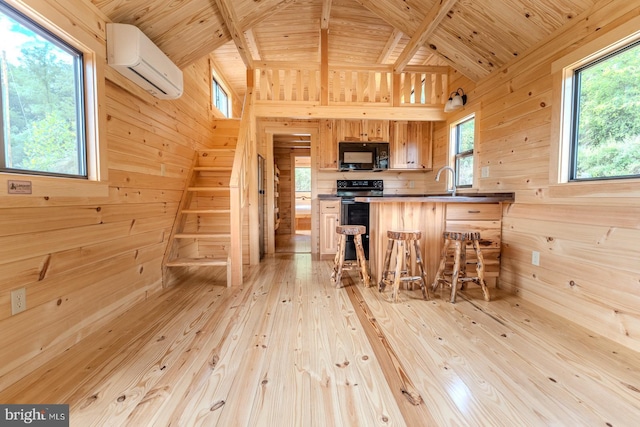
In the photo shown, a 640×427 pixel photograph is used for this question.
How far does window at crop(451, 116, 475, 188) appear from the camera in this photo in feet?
10.7

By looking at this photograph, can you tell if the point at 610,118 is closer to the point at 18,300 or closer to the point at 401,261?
the point at 401,261

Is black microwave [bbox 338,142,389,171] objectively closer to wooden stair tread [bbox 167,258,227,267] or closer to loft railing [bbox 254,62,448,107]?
loft railing [bbox 254,62,448,107]

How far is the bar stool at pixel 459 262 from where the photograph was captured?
225 centimetres

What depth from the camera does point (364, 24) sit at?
12.0ft

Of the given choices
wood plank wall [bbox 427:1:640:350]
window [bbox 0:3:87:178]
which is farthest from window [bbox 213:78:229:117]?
wood plank wall [bbox 427:1:640:350]

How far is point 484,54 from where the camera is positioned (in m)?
2.60

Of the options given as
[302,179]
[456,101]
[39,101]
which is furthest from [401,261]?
[302,179]

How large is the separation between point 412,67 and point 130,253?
12.6 feet

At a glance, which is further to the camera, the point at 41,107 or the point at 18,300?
the point at 41,107

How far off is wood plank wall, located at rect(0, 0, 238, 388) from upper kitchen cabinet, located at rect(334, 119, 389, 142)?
83.9 inches

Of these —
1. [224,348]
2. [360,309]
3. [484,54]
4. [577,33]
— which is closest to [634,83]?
[577,33]

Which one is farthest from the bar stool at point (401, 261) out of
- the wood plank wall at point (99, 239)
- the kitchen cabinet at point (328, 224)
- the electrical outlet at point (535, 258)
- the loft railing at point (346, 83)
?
the loft railing at point (346, 83)

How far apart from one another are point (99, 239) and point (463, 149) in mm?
3894

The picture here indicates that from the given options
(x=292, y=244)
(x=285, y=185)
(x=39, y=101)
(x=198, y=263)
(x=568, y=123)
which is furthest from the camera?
(x=285, y=185)
